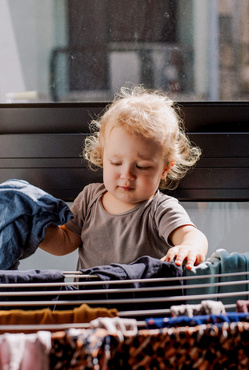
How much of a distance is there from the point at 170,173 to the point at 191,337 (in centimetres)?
65

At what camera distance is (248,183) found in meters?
1.24

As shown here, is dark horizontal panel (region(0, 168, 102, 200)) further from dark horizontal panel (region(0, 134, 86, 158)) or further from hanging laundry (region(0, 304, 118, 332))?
hanging laundry (region(0, 304, 118, 332))

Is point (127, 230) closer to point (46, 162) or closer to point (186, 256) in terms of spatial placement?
point (186, 256)

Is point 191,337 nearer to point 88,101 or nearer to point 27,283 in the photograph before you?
point 27,283

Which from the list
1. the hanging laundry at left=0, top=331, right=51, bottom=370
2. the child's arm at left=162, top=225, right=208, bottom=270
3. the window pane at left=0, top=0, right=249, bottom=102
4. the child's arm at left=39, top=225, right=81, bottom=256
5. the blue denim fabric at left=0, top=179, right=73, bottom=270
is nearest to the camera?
the hanging laundry at left=0, top=331, right=51, bottom=370

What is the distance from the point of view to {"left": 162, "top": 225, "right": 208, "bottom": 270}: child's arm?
794 mm

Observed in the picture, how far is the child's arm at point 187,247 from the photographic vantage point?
79 cm

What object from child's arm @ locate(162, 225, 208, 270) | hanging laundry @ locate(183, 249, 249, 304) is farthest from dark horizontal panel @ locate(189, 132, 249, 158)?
hanging laundry @ locate(183, 249, 249, 304)

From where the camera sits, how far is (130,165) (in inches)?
38.9

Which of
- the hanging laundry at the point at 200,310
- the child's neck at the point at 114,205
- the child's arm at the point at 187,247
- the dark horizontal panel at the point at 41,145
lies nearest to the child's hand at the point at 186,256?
the child's arm at the point at 187,247

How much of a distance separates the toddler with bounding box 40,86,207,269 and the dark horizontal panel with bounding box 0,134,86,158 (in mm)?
142

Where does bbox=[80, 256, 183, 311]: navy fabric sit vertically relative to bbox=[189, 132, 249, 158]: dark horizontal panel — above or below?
below

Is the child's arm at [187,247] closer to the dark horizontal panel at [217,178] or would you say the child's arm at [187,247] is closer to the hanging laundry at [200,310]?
the hanging laundry at [200,310]

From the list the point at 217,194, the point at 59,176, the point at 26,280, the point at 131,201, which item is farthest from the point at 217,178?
the point at 26,280
